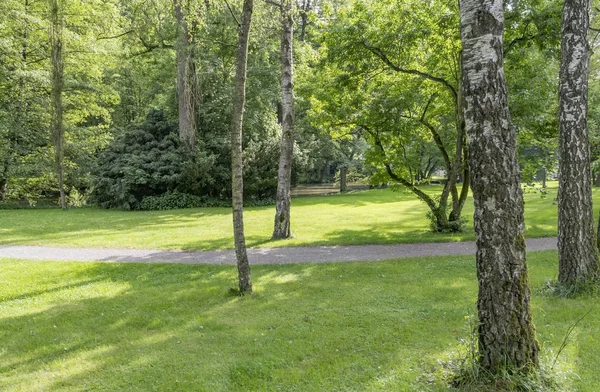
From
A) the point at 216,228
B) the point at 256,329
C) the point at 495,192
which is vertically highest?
the point at 495,192

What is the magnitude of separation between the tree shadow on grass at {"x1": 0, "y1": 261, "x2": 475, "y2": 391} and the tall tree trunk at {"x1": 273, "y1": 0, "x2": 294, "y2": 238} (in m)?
4.04

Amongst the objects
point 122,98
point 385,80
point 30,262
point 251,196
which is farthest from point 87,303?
point 122,98

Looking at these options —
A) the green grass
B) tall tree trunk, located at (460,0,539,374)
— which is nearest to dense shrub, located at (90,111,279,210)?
the green grass

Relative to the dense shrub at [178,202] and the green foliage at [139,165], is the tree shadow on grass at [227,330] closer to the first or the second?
the dense shrub at [178,202]

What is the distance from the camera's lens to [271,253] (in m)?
10.6

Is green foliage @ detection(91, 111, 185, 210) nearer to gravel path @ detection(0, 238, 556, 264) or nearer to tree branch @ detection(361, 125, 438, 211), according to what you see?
gravel path @ detection(0, 238, 556, 264)

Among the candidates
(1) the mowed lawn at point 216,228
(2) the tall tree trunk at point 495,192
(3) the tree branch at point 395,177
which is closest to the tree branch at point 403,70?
(3) the tree branch at point 395,177

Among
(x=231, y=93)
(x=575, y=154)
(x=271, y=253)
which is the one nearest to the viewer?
(x=575, y=154)

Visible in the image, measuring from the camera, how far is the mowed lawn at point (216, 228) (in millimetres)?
11891

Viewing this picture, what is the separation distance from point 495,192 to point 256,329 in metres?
3.60

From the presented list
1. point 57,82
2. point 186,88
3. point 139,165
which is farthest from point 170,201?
point 57,82

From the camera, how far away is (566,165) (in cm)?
609

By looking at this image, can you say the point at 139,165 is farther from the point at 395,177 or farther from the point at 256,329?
the point at 256,329

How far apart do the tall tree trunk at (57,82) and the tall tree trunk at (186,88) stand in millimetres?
5705
